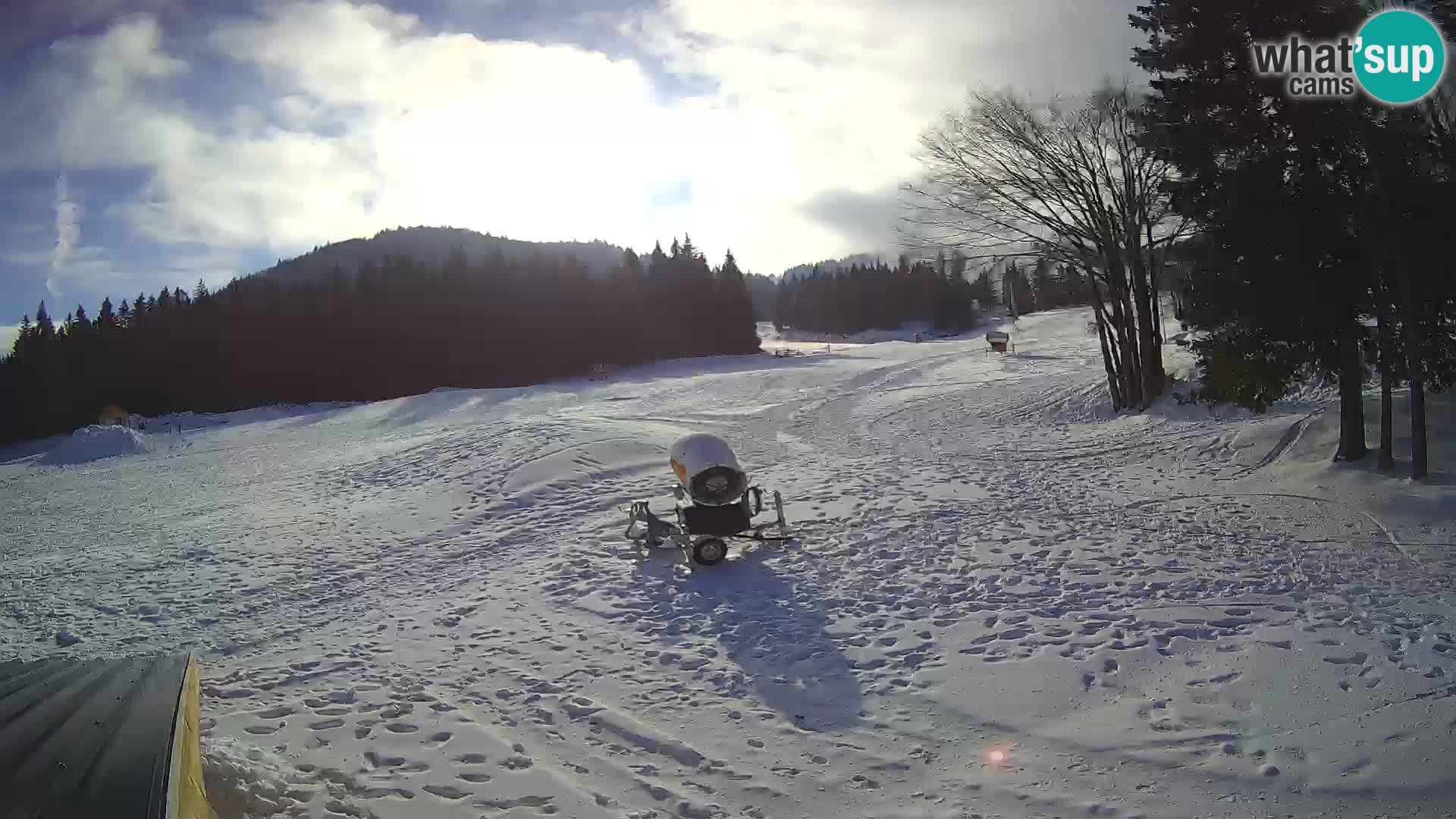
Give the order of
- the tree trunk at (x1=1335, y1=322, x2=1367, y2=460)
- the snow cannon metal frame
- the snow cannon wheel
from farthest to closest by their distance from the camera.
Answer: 1. the tree trunk at (x1=1335, y1=322, x2=1367, y2=460)
2. the snow cannon metal frame
3. the snow cannon wheel

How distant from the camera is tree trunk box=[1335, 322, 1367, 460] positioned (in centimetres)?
1217

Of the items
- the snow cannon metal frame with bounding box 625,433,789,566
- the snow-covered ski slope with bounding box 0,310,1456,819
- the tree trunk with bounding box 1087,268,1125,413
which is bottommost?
the snow-covered ski slope with bounding box 0,310,1456,819

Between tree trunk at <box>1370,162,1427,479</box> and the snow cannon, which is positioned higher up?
tree trunk at <box>1370,162,1427,479</box>

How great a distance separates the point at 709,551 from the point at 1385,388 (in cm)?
1119

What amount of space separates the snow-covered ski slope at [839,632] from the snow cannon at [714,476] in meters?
1.10

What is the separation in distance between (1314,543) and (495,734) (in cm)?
1081

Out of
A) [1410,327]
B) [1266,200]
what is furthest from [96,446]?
[1410,327]

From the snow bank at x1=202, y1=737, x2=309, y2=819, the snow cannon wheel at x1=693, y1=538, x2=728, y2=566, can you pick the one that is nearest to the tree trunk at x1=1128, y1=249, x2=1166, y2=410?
the snow cannon wheel at x1=693, y1=538, x2=728, y2=566

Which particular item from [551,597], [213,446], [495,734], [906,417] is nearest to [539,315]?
[213,446]

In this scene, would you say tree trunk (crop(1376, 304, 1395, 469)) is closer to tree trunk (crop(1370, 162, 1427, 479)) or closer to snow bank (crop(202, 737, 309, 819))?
tree trunk (crop(1370, 162, 1427, 479))

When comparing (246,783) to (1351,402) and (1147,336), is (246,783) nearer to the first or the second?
A: (1351,402)

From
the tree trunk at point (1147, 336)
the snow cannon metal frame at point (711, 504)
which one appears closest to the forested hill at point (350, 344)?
the tree trunk at point (1147, 336)

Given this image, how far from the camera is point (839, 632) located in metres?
8.91

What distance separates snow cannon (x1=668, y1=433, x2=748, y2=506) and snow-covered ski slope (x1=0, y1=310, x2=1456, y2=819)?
3.62 feet
